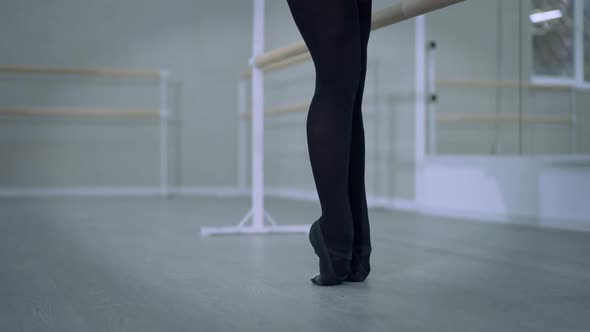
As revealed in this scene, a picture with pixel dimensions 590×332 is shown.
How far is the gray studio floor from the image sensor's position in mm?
777

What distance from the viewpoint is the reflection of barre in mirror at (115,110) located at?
357 cm

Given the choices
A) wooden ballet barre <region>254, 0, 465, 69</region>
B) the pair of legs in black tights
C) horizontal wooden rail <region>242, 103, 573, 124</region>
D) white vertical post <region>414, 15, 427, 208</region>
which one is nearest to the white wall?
horizontal wooden rail <region>242, 103, 573, 124</region>

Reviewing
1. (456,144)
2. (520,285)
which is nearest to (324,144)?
(520,285)

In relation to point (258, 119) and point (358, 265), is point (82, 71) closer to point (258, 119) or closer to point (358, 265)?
point (258, 119)

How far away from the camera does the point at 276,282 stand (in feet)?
3.47

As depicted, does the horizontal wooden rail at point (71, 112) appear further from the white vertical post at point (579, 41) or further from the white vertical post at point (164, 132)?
the white vertical post at point (579, 41)

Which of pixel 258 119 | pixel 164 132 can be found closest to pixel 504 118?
pixel 258 119

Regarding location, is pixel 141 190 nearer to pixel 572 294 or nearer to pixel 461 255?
pixel 461 255

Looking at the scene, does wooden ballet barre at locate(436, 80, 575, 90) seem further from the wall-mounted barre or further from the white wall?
the white wall

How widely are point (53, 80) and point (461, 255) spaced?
10.6ft

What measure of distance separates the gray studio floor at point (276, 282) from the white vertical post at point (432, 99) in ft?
2.56

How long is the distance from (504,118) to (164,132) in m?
2.22

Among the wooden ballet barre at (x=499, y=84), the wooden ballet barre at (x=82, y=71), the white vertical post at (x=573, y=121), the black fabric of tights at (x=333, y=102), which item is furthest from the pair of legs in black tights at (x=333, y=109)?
the wooden ballet barre at (x=82, y=71)

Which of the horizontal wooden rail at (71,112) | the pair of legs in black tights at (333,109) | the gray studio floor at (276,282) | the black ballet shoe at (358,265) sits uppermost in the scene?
the horizontal wooden rail at (71,112)
